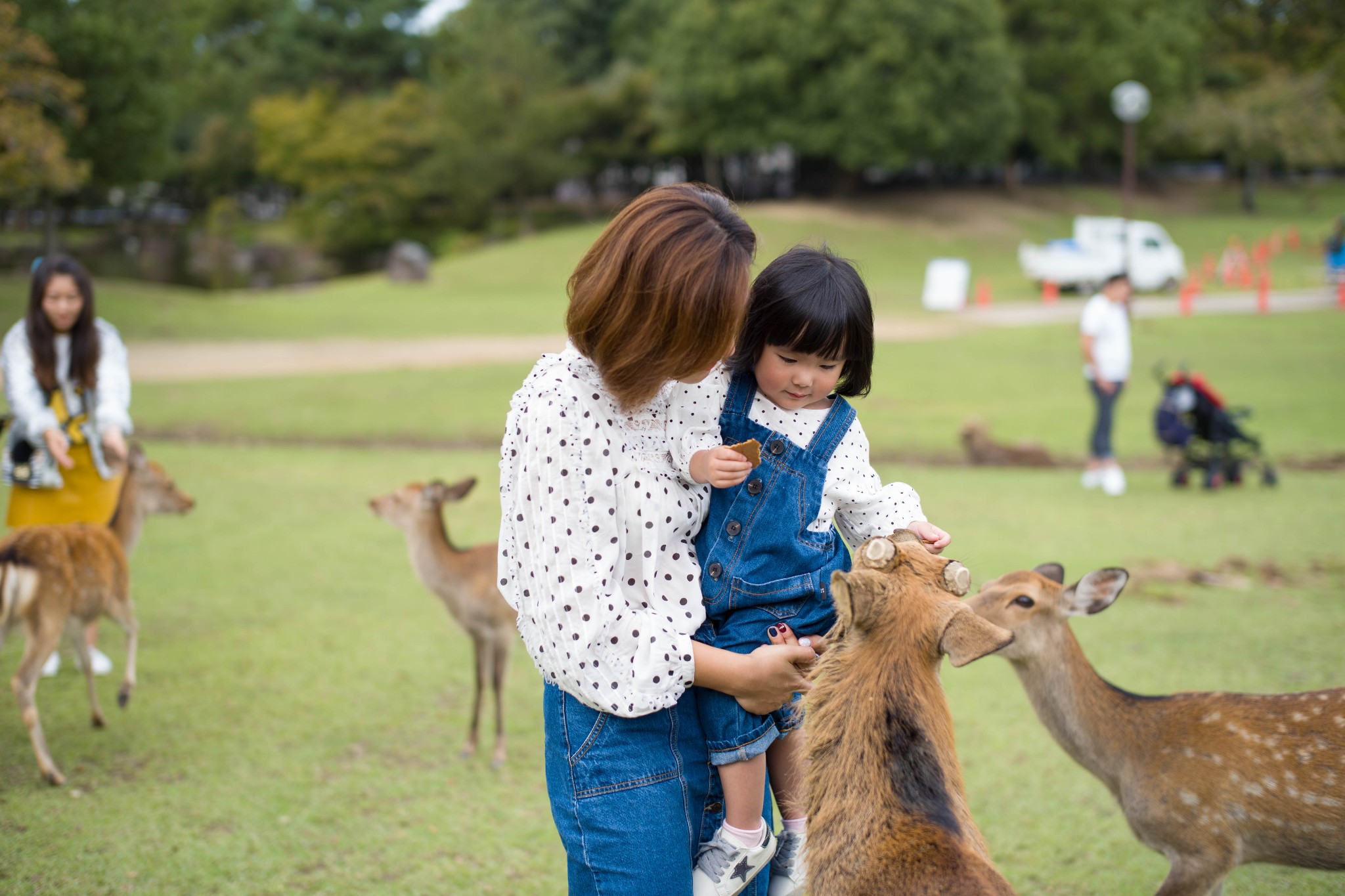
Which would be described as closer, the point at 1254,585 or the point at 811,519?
the point at 811,519

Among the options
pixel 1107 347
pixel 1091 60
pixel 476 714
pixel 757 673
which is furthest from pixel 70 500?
pixel 1091 60

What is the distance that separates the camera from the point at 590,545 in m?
1.88

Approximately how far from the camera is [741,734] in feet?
6.79

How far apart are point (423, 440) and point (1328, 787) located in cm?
1013

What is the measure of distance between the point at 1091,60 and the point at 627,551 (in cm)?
5000

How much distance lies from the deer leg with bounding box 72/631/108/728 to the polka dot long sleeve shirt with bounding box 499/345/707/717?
11.9 feet

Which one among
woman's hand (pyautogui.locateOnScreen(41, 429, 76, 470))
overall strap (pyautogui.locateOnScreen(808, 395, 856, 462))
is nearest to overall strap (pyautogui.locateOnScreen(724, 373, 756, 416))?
overall strap (pyautogui.locateOnScreen(808, 395, 856, 462))

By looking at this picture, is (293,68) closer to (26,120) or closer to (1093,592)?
(26,120)

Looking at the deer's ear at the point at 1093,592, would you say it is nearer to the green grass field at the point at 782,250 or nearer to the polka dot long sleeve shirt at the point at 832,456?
the polka dot long sleeve shirt at the point at 832,456

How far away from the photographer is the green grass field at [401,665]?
3764mm

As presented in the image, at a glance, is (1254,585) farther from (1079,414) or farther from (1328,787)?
(1079,414)

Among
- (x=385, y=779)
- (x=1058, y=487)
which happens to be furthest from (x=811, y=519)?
(x=1058, y=487)

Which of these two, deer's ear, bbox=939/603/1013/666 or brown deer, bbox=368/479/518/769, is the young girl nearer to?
deer's ear, bbox=939/603/1013/666

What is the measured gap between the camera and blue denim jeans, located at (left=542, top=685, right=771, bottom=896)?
77.4 inches
